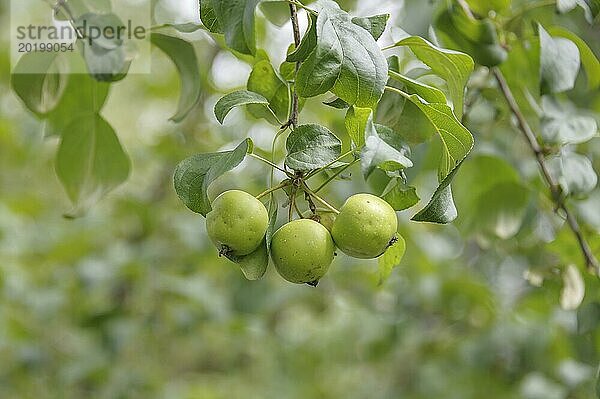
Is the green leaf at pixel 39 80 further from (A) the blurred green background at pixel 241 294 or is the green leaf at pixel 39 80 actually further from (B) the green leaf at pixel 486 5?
(B) the green leaf at pixel 486 5

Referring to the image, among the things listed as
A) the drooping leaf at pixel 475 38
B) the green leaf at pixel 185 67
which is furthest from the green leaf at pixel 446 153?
the green leaf at pixel 185 67

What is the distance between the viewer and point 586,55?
0.90 metres

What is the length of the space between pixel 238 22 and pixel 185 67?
354 millimetres

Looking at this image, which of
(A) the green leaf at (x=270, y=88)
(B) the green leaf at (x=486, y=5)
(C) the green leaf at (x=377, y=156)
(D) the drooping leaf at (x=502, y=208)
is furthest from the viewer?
(D) the drooping leaf at (x=502, y=208)

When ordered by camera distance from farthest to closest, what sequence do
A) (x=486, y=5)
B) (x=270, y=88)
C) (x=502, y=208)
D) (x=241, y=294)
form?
(x=241, y=294) → (x=502, y=208) → (x=486, y=5) → (x=270, y=88)

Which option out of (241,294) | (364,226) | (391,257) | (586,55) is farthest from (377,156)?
(241,294)

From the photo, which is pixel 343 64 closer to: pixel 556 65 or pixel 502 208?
pixel 556 65

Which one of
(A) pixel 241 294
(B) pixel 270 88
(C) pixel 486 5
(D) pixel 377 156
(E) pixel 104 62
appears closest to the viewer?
(D) pixel 377 156

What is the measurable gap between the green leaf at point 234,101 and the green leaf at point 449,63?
153 millimetres

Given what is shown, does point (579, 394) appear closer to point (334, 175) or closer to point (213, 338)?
point (213, 338)

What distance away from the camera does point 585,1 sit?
796 millimetres

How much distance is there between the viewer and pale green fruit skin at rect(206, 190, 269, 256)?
1.71 ft

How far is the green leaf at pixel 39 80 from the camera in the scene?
91cm

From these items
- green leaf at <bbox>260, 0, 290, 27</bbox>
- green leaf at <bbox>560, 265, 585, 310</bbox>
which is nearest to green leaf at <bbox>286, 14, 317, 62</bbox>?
green leaf at <bbox>260, 0, 290, 27</bbox>
